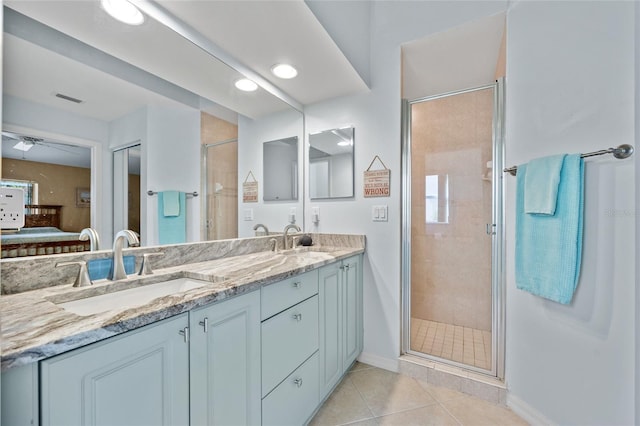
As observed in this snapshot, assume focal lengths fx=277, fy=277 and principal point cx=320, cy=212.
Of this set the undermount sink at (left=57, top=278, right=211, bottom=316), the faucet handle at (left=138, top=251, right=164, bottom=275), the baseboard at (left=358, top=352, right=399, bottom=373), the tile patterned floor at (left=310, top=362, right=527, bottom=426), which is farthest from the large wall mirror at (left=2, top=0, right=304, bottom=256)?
the baseboard at (left=358, top=352, right=399, bottom=373)

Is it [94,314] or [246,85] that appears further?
[246,85]

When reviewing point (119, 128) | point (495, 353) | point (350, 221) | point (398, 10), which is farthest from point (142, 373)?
point (398, 10)

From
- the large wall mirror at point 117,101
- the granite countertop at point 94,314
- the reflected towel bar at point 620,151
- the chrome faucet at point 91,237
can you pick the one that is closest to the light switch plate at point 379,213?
the granite countertop at point 94,314

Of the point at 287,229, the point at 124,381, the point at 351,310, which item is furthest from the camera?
the point at 287,229

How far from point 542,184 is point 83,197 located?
6.72 ft

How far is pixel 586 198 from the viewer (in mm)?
1295

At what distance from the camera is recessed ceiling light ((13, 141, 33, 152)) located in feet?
2.99

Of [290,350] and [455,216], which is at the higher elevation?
[455,216]

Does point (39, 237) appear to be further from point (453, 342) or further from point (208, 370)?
point (453, 342)

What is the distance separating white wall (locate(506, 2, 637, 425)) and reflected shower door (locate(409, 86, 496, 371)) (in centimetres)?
62

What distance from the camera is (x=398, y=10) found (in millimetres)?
2029

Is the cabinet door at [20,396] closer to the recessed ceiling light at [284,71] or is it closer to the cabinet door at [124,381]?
the cabinet door at [124,381]

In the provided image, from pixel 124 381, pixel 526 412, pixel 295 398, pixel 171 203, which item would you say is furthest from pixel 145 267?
pixel 526 412

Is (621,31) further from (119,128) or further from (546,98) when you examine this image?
(119,128)
